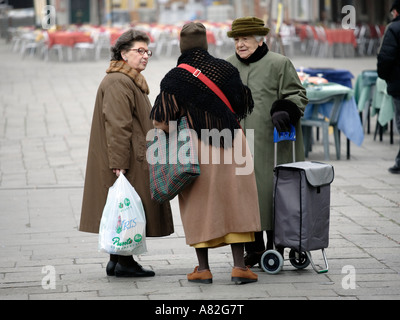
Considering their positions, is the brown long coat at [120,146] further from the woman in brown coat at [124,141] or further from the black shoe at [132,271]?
the black shoe at [132,271]

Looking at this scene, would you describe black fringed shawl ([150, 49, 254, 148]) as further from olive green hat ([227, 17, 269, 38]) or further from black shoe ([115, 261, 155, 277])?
black shoe ([115, 261, 155, 277])

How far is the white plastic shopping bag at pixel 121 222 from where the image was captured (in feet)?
16.6

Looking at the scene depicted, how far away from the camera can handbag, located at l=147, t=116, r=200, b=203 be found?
4.80 metres

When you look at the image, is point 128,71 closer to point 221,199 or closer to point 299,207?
point 221,199

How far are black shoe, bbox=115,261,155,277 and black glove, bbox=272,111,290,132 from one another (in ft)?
4.01

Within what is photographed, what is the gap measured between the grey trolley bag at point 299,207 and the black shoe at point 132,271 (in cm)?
75

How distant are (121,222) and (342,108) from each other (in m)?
5.46

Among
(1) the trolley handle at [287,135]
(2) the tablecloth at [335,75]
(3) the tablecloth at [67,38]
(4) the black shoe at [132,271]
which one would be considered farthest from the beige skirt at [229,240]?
(3) the tablecloth at [67,38]

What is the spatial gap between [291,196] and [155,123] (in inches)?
37.6

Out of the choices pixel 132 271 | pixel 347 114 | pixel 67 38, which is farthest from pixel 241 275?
pixel 67 38

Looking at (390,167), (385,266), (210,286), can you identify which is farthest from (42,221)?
(390,167)

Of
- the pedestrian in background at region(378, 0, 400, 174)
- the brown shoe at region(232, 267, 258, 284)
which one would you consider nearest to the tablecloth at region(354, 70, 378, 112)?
the pedestrian in background at region(378, 0, 400, 174)

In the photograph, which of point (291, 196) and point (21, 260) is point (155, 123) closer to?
point (291, 196)

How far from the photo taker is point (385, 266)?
5.44 metres
